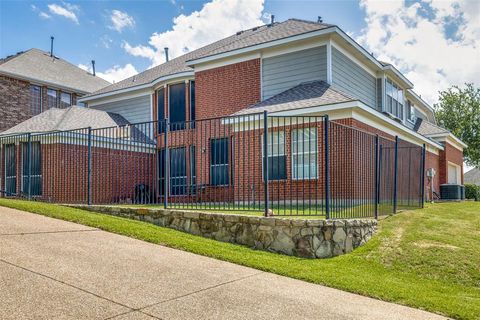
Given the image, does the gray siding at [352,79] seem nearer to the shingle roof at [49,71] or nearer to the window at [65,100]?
the shingle roof at [49,71]

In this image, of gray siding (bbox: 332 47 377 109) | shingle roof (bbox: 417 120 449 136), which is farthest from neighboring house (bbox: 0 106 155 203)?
shingle roof (bbox: 417 120 449 136)

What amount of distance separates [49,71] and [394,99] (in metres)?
21.3

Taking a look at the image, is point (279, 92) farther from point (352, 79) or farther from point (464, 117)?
point (464, 117)

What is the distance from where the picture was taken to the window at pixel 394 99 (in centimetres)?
1995

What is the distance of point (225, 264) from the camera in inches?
258

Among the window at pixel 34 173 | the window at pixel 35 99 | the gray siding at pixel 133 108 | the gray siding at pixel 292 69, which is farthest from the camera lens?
the window at pixel 35 99

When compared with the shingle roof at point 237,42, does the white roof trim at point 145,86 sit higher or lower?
lower

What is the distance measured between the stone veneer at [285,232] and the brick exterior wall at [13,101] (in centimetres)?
1955

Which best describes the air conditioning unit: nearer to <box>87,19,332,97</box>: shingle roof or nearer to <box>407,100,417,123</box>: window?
<box>407,100,417,123</box>: window

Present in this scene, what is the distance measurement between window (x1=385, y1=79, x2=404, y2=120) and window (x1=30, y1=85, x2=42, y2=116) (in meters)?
20.2

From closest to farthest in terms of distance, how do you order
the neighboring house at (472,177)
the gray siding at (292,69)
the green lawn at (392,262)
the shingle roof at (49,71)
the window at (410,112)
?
the green lawn at (392,262)
the gray siding at (292,69)
the window at (410,112)
the shingle roof at (49,71)
the neighboring house at (472,177)

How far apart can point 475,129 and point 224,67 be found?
3261cm

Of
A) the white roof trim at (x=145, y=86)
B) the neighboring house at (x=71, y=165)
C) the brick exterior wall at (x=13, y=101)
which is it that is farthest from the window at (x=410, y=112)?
the brick exterior wall at (x=13, y=101)

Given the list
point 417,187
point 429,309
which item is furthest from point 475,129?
point 429,309
